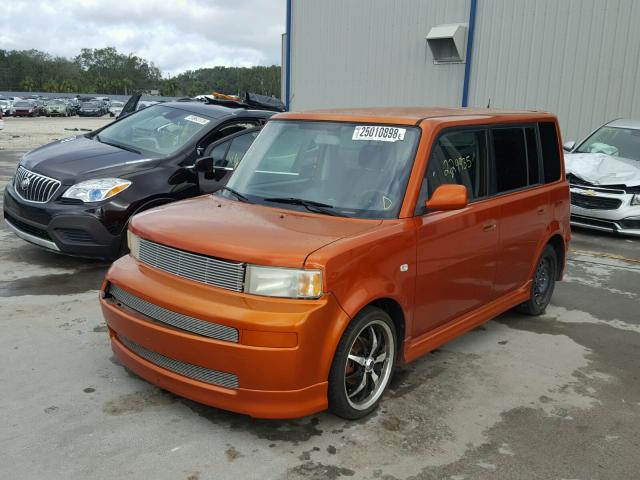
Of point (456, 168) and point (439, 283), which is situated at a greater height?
point (456, 168)

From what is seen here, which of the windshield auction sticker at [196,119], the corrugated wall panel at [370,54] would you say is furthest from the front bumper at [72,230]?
the corrugated wall panel at [370,54]

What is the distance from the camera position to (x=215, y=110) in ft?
23.8

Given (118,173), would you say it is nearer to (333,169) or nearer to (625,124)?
(333,169)

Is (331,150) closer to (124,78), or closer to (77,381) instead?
(77,381)

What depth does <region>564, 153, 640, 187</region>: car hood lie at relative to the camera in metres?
9.31

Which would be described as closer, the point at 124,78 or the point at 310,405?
the point at 310,405

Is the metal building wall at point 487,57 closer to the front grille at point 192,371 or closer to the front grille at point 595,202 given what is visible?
the front grille at point 595,202

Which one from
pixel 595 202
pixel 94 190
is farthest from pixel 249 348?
pixel 595 202

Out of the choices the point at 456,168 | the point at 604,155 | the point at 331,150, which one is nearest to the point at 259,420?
the point at 331,150

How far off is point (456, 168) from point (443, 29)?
12727 mm

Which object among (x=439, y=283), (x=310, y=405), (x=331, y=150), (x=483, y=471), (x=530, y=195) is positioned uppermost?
(x=331, y=150)

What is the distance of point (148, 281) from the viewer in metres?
3.53

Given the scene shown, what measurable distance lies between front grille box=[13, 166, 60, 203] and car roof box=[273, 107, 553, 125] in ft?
8.71

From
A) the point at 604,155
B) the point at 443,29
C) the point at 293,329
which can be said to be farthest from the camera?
the point at 443,29
